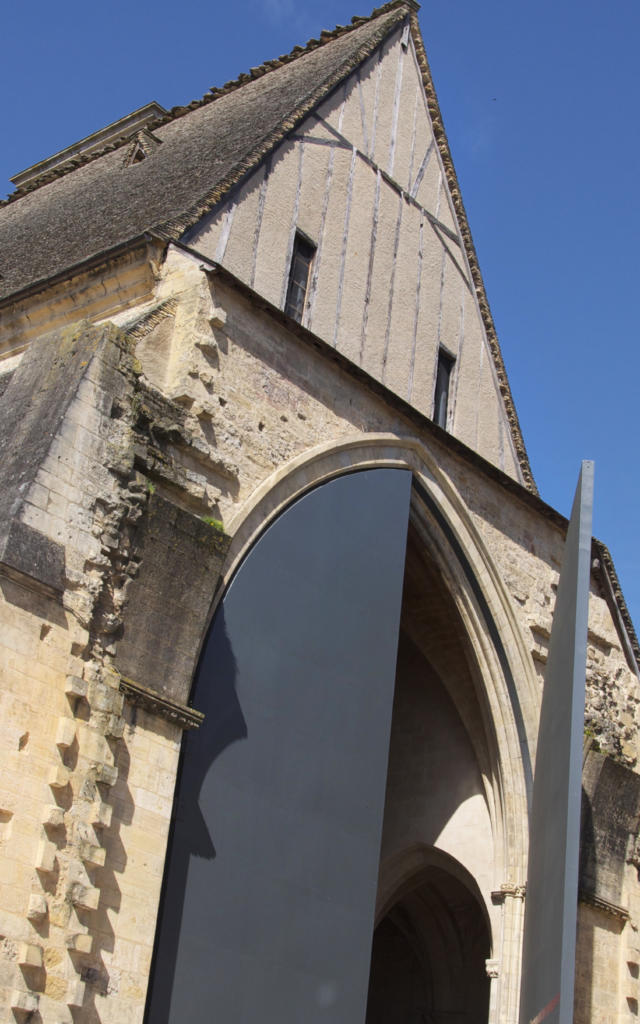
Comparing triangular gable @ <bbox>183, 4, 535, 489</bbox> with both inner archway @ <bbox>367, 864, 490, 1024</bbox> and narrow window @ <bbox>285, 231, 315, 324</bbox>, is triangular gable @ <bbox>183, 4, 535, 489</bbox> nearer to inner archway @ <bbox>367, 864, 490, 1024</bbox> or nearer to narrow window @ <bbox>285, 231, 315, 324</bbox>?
narrow window @ <bbox>285, 231, 315, 324</bbox>

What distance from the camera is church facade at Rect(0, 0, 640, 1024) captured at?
618cm

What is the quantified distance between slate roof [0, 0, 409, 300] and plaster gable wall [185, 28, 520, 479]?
0.15m

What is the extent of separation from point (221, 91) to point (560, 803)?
26.8 ft

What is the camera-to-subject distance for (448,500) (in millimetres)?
9609

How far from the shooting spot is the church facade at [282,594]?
6176 millimetres

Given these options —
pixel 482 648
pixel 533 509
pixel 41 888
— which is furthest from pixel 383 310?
pixel 41 888

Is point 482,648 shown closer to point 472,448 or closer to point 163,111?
point 472,448

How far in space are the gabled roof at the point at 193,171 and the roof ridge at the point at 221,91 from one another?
1 cm

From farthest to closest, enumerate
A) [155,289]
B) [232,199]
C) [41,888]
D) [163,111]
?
[163,111] → [232,199] → [155,289] → [41,888]

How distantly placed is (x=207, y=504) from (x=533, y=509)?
367 cm

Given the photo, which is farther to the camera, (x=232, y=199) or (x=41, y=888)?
(x=232, y=199)

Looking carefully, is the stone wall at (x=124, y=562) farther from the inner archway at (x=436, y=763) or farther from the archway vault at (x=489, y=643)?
the inner archway at (x=436, y=763)

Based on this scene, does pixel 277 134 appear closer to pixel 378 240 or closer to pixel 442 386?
pixel 378 240

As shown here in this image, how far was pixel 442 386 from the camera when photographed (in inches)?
416
